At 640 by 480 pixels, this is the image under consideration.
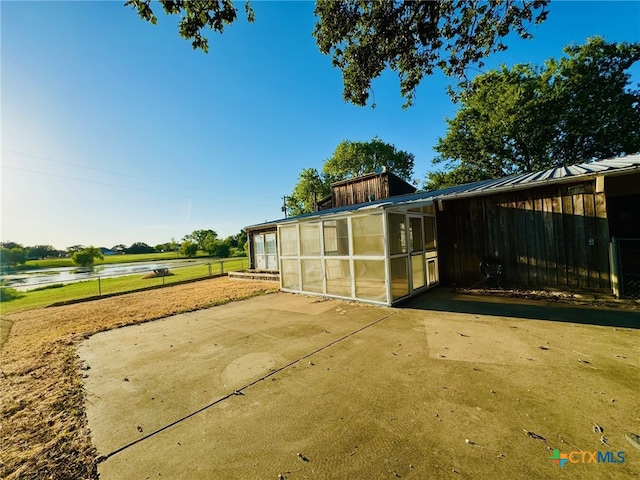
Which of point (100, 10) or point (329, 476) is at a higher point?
point (100, 10)

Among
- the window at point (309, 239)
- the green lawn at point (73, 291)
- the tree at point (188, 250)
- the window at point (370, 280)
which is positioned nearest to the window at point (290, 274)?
the window at point (309, 239)

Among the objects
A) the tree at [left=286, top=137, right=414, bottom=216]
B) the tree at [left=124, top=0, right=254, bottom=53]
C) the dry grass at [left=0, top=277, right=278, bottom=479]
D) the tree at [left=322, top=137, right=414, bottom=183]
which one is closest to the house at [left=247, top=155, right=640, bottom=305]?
the tree at [left=124, top=0, right=254, bottom=53]

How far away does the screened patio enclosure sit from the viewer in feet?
19.7

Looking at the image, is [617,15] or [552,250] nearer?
[552,250]

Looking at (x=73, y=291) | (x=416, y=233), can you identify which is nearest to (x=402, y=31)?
(x=416, y=233)

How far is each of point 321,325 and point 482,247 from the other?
549 cm

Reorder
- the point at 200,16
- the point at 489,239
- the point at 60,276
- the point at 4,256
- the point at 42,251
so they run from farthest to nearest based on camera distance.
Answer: the point at 42,251 → the point at 4,256 → the point at 60,276 → the point at 489,239 → the point at 200,16

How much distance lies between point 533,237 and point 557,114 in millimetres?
15263

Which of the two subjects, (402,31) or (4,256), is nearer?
(402,31)

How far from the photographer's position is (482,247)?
7039 mm

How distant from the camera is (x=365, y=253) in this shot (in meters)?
6.31

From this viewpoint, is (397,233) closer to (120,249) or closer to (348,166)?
(348,166)

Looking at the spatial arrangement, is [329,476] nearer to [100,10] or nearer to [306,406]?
[306,406]

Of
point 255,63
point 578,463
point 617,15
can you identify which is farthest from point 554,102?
point 578,463
